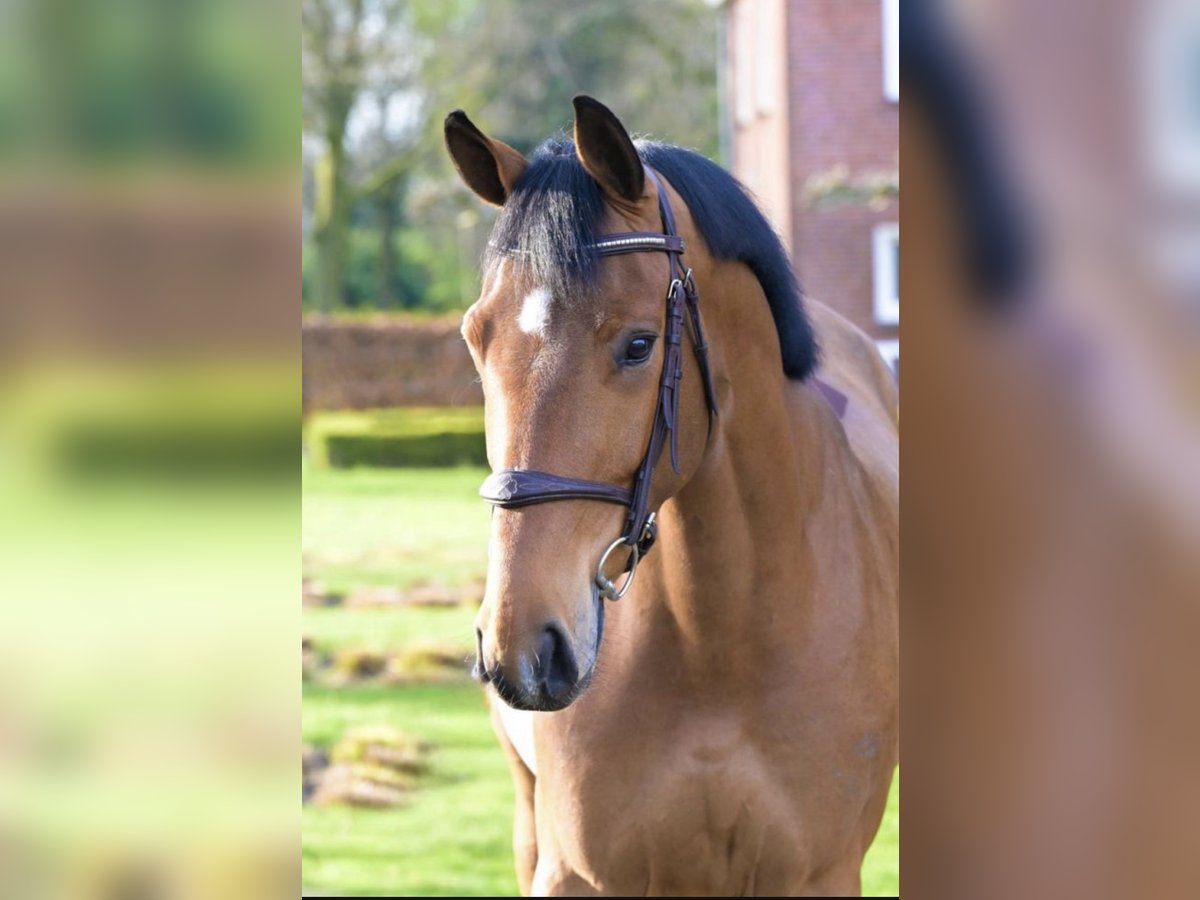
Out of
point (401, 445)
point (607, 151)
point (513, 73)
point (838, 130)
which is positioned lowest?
point (401, 445)

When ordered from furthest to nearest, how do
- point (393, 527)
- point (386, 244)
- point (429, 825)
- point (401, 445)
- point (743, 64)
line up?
point (386, 244)
point (743, 64)
point (401, 445)
point (393, 527)
point (429, 825)

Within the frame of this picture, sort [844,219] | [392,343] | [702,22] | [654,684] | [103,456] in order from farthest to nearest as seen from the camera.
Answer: [702,22] < [392,343] < [844,219] < [654,684] < [103,456]

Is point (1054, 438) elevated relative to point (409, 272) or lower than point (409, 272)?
lower

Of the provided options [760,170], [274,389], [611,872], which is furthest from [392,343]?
[274,389]

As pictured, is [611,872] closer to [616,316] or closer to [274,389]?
[616,316]

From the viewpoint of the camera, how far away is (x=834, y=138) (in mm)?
20250

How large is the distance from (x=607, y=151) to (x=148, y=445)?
1.67m

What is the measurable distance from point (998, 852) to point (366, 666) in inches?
320

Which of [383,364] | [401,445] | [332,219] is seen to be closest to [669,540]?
[401,445]

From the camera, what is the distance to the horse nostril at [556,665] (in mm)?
2129

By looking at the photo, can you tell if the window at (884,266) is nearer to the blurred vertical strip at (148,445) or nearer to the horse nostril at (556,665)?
the horse nostril at (556,665)

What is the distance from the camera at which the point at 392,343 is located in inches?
997

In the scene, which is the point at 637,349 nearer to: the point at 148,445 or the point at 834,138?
the point at 148,445

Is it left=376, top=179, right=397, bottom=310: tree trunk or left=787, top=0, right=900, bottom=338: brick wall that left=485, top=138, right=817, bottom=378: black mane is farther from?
left=376, top=179, right=397, bottom=310: tree trunk
